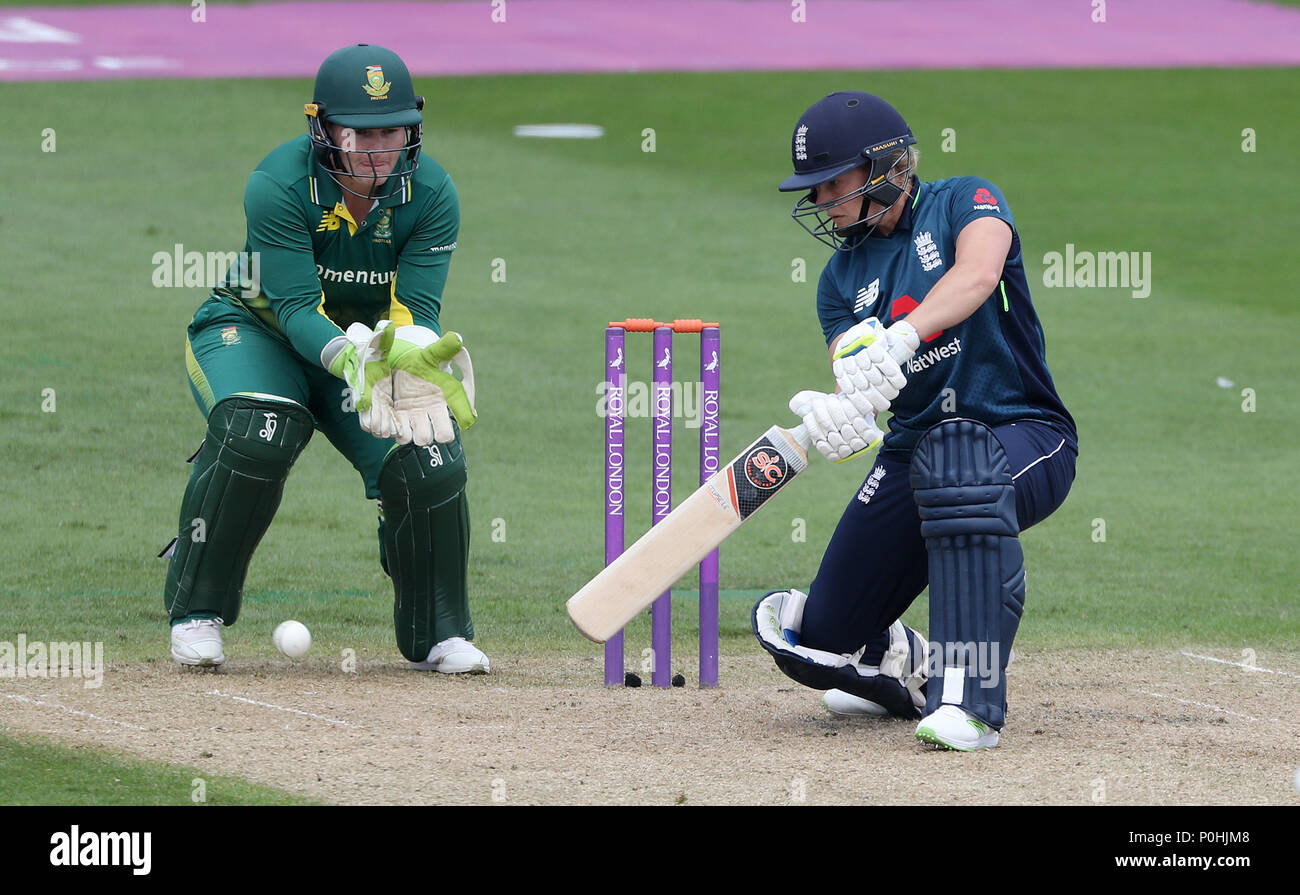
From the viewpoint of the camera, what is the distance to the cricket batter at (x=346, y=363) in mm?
5367

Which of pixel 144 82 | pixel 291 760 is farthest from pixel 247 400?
pixel 144 82

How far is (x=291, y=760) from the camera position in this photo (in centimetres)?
451

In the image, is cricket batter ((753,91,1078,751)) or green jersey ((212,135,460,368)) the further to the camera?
green jersey ((212,135,460,368))

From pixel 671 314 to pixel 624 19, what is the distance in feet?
45.8

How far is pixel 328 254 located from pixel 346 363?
1.69 ft

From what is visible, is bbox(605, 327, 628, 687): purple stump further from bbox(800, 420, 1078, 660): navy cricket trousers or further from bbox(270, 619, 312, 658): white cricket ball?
bbox(270, 619, 312, 658): white cricket ball

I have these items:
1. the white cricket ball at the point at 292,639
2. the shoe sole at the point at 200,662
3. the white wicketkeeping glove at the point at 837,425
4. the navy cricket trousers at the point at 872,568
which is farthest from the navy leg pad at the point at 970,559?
the shoe sole at the point at 200,662

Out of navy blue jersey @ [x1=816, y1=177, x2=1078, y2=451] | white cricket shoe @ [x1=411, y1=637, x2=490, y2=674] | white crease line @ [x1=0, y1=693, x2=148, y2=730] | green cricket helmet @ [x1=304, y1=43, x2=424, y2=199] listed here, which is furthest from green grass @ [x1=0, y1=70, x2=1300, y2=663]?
navy blue jersey @ [x1=816, y1=177, x2=1078, y2=451]

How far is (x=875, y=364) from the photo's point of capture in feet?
15.0

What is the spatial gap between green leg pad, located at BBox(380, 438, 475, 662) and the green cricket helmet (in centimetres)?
84

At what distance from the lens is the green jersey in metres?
5.44

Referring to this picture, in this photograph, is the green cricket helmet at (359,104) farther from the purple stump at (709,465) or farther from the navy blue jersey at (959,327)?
the navy blue jersey at (959,327)

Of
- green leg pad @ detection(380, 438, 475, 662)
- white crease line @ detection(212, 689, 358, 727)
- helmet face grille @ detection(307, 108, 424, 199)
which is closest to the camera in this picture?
white crease line @ detection(212, 689, 358, 727)

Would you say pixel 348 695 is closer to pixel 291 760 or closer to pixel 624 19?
pixel 291 760
